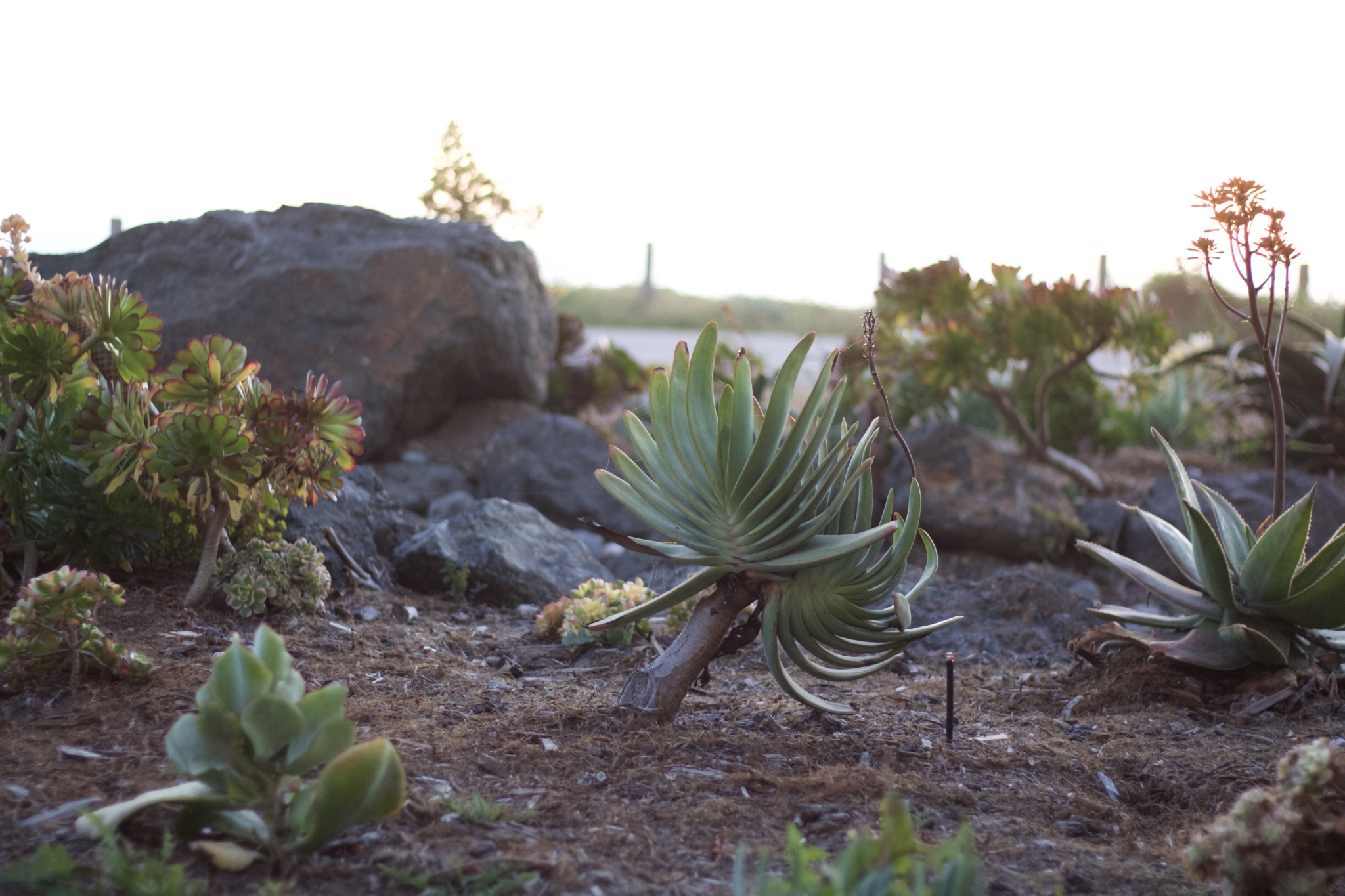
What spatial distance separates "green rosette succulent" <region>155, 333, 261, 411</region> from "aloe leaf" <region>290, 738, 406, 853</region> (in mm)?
1643

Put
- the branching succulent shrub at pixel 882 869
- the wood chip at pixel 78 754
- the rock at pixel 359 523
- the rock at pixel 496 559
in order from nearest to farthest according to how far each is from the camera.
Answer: the branching succulent shrub at pixel 882 869 < the wood chip at pixel 78 754 < the rock at pixel 359 523 < the rock at pixel 496 559

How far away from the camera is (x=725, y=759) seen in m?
2.53

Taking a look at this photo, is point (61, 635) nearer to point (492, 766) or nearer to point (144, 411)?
point (144, 411)

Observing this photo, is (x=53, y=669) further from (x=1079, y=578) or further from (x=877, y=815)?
(x=1079, y=578)

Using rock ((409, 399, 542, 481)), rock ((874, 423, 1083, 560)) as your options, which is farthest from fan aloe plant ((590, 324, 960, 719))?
rock ((409, 399, 542, 481))

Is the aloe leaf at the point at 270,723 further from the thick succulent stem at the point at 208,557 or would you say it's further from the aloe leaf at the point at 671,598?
the thick succulent stem at the point at 208,557

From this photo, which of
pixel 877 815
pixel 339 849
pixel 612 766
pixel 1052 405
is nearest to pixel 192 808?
pixel 339 849

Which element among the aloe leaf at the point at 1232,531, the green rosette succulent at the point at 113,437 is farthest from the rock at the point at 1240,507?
the green rosette succulent at the point at 113,437

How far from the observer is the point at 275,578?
3398 millimetres

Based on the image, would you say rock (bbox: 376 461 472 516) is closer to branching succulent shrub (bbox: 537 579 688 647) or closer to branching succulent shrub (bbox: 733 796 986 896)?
branching succulent shrub (bbox: 537 579 688 647)

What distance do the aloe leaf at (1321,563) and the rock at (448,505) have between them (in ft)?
14.4

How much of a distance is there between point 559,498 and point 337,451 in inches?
120

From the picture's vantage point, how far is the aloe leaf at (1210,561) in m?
3.10

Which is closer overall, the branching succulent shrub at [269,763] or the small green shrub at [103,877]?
the small green shrub at [103,877]
